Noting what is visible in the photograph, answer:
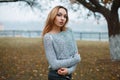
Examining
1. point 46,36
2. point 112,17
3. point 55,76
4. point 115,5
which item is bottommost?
point 112,17

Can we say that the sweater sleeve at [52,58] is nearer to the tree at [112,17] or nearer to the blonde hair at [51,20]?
the blonde hair at [51,20]

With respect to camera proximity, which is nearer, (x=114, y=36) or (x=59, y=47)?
(x=59, y=47)

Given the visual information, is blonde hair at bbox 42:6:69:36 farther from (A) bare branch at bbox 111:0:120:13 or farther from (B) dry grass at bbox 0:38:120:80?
(A) bare branch at bbox 111:0:120:13

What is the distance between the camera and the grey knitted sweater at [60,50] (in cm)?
269

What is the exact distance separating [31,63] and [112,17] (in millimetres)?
2438

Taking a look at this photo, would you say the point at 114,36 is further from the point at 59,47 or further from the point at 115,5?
the point at 59,47

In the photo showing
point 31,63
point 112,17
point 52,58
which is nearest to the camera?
point 52,58

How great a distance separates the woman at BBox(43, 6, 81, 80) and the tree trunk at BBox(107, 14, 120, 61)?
5.19 metres

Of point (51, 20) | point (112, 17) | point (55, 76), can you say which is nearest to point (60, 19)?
point (51, 20)

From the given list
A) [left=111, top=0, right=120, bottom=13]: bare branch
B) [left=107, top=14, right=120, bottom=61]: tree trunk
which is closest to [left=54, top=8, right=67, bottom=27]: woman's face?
[left=107, top=14, right=120, bottom=61]: tree trunk

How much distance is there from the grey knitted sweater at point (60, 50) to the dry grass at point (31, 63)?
12.2 feet

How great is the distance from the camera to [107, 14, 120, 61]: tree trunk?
26.3ft

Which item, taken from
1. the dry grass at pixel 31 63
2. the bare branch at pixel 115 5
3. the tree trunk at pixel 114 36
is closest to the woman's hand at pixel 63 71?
the dry grass at pixel 31 63

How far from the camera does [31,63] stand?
22.5 ft
